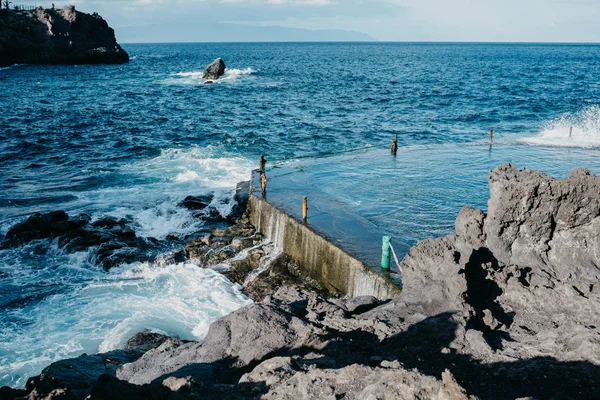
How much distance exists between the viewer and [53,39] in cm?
8950

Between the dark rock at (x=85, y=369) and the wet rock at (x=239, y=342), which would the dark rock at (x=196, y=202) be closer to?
the dark rock at (x=85, y=369)

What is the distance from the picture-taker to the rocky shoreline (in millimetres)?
4789

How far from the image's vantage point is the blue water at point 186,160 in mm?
12859

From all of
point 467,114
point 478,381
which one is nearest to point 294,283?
point 478,381

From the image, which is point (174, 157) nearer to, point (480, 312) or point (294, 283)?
point (294, 283)

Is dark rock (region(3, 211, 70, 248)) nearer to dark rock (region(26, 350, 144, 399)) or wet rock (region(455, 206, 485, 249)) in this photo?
dark rock (region(26, 350, 144, 399))

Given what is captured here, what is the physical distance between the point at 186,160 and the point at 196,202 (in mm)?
7953

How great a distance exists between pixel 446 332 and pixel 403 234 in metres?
7.68

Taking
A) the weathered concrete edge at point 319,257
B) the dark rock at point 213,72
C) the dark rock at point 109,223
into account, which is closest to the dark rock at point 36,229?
the dark rock at point 109,223

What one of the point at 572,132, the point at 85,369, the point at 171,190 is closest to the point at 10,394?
the point at 85,369

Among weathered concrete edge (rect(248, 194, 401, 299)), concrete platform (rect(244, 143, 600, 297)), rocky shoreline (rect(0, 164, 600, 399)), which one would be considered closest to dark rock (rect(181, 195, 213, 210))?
concrete platform (rect(244, 143, 600, 297))

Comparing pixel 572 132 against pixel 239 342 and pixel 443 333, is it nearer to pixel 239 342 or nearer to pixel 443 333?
pixel 443 333

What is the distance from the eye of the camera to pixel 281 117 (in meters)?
39.5

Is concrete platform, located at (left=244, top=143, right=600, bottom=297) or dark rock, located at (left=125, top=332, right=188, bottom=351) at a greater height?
concrete platform, located at (left=244, top=143, right=600, bottom=297)
